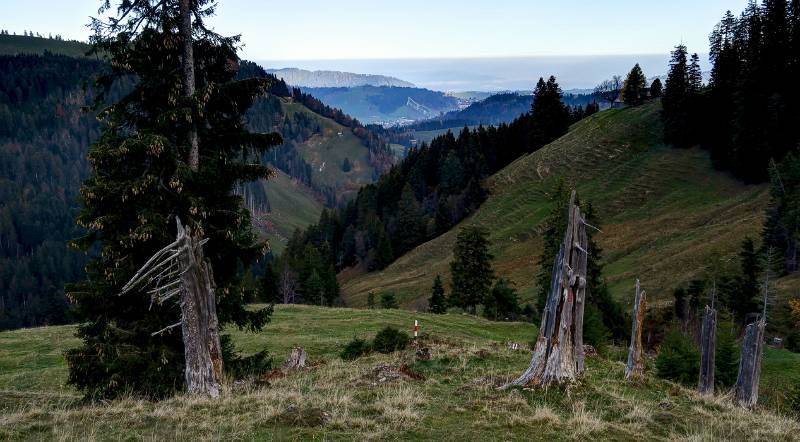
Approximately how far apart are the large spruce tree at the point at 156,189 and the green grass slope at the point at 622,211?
1780 inches

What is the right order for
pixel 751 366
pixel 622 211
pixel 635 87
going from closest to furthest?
pixel 751 366, pixel 622 211, pixel 635 87

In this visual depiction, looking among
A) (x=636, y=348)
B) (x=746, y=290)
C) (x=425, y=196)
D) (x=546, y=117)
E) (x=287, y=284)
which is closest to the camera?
(x=636, y=348)

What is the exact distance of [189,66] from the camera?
46.3 feet

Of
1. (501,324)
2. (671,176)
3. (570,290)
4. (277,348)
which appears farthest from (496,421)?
(671,176)

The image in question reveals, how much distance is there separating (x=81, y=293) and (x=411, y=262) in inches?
3377

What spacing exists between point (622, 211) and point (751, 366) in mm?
67588

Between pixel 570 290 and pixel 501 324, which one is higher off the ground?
pixel 570 290

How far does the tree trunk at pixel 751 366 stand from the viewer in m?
17.2

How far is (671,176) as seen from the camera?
271 feet

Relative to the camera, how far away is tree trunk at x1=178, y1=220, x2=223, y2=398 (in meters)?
12.5

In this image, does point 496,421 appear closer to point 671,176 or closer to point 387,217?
point 671,176

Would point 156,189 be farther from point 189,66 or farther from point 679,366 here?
point 679,366

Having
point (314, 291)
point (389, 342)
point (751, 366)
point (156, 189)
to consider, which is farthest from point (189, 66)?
point (314, 291)

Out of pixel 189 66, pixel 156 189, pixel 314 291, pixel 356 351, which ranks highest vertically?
pixel 189 66
